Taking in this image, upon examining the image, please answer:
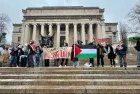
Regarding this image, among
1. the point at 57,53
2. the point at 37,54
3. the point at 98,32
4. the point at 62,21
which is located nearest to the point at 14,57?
the point at 37,54

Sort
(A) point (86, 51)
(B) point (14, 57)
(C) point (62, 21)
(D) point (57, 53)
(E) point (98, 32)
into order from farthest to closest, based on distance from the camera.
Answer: (C) point (62, 21) < (E) point (98, 32) < (D) point (57, 53) < (A) point (86, 51) < (B) point (14, 57)

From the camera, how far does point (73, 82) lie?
6.54 metres

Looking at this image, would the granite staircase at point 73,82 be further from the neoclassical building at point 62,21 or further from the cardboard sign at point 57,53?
the neoclassical building at point 62,21

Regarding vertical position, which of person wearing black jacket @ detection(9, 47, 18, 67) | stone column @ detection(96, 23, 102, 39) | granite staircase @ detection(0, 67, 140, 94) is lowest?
granite staircase @ detection(0, 67, 140, 94)

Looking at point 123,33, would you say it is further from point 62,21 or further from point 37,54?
point 37,54

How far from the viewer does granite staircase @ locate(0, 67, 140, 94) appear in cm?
564

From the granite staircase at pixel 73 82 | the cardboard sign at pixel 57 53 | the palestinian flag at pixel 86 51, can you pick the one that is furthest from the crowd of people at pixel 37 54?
the granite staircase at pixel 73 82

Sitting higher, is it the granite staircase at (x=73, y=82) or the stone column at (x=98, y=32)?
the stone column at (x=98, y=32)

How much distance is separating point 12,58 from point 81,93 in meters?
8.18

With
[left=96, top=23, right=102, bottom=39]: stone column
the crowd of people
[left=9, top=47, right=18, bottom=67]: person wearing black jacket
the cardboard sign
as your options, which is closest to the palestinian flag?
the crowd of people

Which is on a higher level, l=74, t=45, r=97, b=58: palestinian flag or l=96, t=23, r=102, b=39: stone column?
l=96, t=23, r=102, b=39: stone column

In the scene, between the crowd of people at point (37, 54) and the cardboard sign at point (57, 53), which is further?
the cardboard sign at point (57, 53)

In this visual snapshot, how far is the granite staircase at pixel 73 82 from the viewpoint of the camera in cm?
564

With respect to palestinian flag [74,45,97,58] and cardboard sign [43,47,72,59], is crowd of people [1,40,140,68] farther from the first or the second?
cardboard sign [43,47,72,59]
